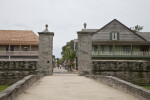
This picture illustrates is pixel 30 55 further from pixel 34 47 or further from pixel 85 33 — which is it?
pixel 85 33

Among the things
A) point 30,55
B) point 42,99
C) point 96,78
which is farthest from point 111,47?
point 42,99

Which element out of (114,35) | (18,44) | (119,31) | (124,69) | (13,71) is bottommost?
(13,71)

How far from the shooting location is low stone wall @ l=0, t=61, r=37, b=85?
16.3 meters

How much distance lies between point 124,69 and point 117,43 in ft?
52.4

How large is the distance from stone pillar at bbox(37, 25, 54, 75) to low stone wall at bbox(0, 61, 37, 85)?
2.92ft

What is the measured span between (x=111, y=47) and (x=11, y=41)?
60.3 ft

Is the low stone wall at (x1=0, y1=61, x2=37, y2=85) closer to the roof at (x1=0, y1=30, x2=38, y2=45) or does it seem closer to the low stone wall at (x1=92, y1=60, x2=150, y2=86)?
the low stone wall at (x1=92, y1=60, x2=150, y2=86)

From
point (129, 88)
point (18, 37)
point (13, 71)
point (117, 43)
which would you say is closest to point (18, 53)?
point (18, 37)

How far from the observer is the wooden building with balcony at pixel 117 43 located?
30.8m

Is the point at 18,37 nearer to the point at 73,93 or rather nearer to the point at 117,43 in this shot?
the point at 117,43

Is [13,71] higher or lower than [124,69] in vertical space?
lower

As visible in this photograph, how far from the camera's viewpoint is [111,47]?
32781 mm

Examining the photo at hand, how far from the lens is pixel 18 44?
124 feet

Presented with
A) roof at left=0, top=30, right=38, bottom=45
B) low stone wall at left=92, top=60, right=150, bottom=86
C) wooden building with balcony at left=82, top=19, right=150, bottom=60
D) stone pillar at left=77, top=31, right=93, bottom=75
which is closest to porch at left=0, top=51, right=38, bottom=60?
roof at left=0, top=30, right=38, bottom=45
